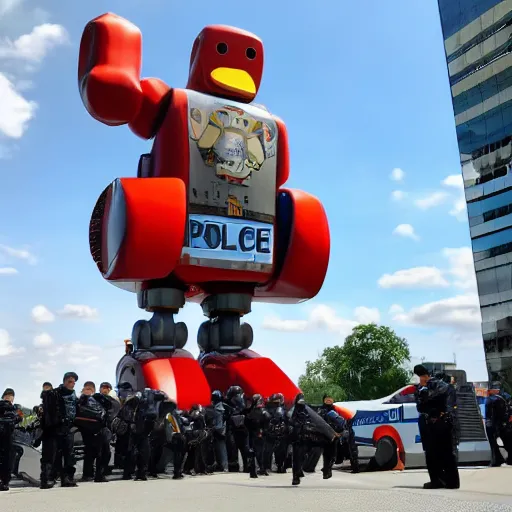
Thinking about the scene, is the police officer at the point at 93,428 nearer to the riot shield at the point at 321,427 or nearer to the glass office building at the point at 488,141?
the riot shield at the point at 321,427

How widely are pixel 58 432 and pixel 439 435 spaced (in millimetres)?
4526

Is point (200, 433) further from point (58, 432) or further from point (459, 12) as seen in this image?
point (459, 12)

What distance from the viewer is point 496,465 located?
1092 cm

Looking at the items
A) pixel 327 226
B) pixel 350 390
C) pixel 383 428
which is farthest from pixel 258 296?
pixel 350 390

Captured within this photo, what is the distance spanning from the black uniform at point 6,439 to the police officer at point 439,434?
508cm

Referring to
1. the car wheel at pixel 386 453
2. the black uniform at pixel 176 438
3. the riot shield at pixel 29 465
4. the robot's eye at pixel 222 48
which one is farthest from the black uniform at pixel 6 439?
the robot's eye at pixel 222 48

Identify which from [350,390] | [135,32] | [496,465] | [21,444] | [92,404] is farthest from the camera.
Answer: [350,390]

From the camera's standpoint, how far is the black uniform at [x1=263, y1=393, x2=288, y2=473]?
1082 centimetres

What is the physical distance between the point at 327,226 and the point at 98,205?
4764 millimetres

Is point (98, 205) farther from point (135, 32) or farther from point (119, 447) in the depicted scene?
point (119, 447)

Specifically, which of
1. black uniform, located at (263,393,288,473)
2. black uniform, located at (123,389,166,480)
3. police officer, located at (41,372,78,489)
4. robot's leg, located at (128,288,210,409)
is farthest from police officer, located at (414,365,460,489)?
robot's leg, located at (128,288,210,409)

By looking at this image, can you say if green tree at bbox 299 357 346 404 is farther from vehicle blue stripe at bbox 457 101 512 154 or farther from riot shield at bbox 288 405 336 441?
riot shield at bbox 288 405 336 441

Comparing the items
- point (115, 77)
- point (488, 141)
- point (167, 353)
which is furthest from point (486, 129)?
point (167, 353)

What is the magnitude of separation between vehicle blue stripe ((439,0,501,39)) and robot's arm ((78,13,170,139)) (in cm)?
3814
